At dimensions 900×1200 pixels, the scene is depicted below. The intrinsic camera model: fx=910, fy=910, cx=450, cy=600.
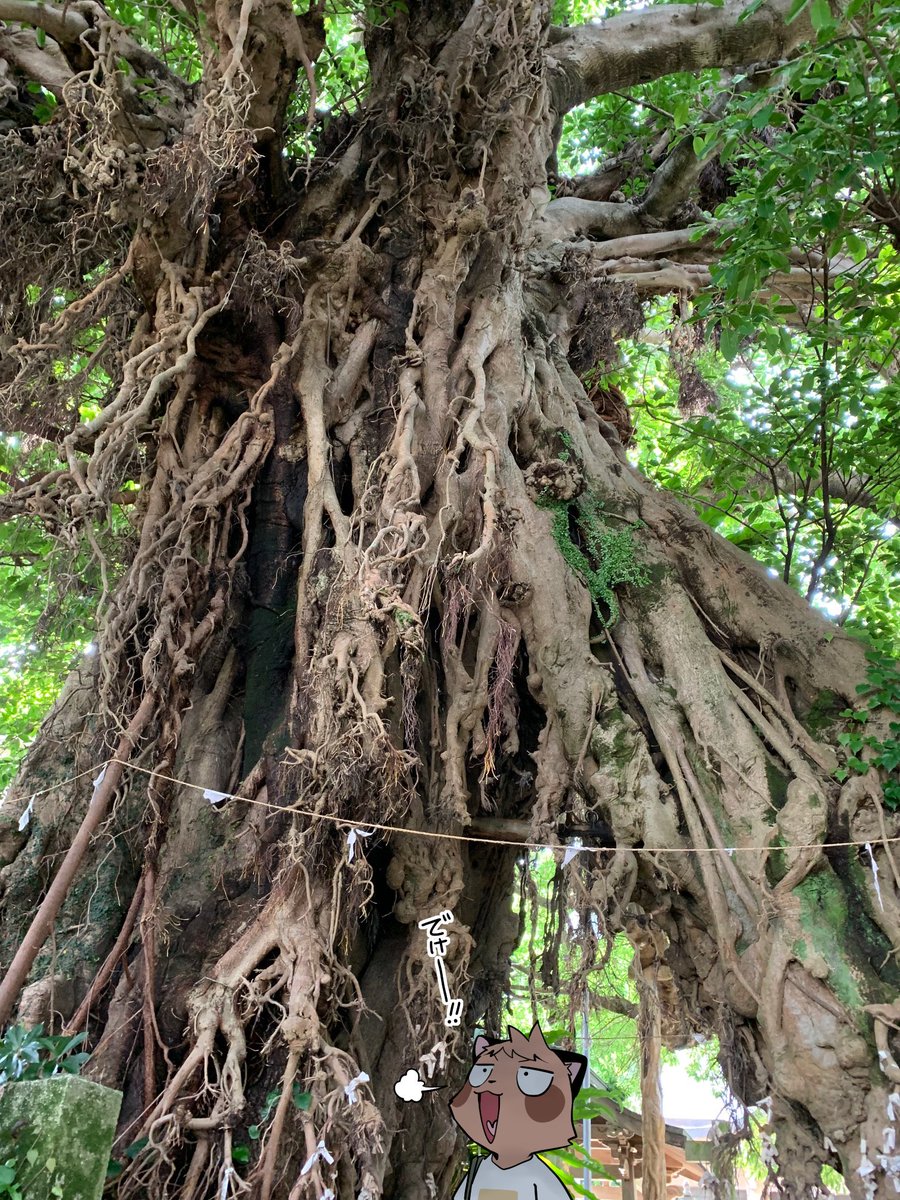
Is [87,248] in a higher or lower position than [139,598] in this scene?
higher

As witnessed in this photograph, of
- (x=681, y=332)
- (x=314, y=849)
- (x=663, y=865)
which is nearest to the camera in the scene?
(x=314, y=849)

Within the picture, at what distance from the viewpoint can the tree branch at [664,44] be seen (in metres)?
4.41

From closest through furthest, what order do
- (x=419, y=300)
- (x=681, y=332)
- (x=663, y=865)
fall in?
(x=663, y=865) → (x=419, y=300) → (x=681, y=332)

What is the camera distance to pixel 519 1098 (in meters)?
3.10

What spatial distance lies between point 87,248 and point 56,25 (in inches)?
28.7

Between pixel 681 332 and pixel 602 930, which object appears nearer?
pixel 602 930

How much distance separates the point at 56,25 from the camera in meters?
3.19

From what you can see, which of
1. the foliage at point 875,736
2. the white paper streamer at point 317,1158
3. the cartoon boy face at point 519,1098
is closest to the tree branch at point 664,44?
the foliage at point 875,736

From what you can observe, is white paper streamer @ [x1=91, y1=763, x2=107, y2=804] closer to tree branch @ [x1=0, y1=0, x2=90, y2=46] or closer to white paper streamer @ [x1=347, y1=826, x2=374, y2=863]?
white paper streamer @ [x1=347, y1=826, x2=374, y2=863]

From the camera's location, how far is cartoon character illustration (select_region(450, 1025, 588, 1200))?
10.1 feet

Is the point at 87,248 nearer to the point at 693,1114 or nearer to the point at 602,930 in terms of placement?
the point at 602,930

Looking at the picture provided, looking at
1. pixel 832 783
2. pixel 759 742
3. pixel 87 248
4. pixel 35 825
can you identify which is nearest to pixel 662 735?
pixel 759 742

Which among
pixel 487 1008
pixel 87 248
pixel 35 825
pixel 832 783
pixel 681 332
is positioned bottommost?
pixel 487 1008

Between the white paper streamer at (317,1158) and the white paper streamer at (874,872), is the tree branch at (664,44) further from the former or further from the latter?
the white paper streamer at (317,1158)
